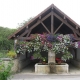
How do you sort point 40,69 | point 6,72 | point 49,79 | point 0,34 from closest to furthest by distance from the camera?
point 6,72 < point 49,79 < point 40,69 < point 0,34

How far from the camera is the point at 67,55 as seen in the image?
14414 millimetres

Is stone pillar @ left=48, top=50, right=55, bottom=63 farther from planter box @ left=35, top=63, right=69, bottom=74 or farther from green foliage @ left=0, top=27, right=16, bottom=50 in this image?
green foliage @ left=0, top=27, right=16, bottom=50

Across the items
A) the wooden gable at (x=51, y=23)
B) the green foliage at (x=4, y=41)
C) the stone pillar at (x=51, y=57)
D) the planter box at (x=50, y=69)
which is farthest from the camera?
the green foliage at (x=4, y=41)

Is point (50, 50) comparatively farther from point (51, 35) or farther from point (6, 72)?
point (6, 72)

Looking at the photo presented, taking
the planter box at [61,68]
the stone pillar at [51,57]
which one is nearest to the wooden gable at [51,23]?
the stone pillar at [51,57]

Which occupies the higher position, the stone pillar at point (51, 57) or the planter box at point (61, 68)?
the stone pillar at point (51, 57)

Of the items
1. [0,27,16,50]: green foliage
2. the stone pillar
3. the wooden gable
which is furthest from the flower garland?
[0,27,16,50]: green foliage

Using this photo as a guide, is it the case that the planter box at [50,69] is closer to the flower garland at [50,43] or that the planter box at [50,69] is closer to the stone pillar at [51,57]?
the stone pillar at [51,57]

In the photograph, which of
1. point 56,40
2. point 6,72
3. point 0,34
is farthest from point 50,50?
point 0,34

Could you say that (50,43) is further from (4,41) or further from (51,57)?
(4,41)

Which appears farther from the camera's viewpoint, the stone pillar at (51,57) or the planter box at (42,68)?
the stone pillar at (51,57)

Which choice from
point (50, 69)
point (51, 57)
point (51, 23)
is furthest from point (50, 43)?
point (50, 69)

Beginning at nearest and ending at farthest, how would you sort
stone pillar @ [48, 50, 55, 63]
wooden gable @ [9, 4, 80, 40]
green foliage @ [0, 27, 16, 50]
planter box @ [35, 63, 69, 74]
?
planter box @ [35, 63, 69, 74]
wooden gable @ [9, 4, 80, 40]
stone pillar @ [48, 50, 55, 63]
green foliage @ [0, 27, 16, 50]

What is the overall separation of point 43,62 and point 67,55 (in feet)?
5.97
